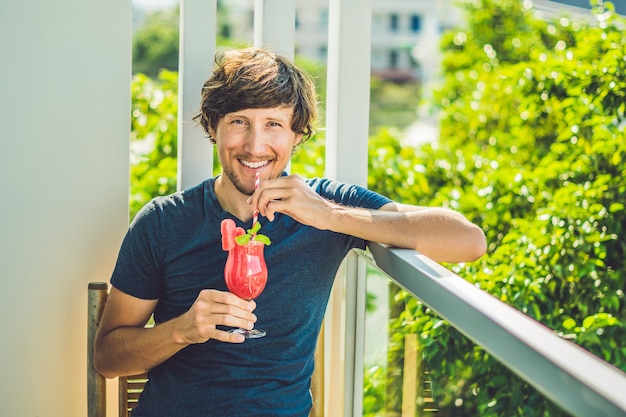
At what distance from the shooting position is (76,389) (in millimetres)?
2510

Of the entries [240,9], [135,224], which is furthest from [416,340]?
[240,9]

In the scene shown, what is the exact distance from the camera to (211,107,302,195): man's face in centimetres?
228

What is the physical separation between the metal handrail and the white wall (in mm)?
1019

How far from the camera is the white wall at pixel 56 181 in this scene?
2.39 metres

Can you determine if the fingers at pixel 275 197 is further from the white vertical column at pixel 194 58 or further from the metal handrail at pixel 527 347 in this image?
the white vertical column at pixel 194 58

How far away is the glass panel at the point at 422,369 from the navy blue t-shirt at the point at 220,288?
0.72 ft

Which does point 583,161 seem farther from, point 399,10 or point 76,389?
point 399,10

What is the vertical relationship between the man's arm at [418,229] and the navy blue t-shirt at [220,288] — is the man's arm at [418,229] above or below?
above

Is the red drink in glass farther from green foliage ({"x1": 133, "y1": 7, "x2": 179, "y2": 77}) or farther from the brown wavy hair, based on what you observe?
green foliage ({"x1": 133, "y1": 7, "x2": 179, "y2": 77})

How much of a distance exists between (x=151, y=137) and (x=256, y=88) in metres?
2.13

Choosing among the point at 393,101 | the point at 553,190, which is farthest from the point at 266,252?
the point at 393,101

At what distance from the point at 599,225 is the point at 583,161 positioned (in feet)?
1.03

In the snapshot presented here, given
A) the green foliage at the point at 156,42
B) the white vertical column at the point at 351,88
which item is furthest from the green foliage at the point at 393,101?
the white vertical column at the point at 351,88

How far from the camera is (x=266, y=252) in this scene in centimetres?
228
